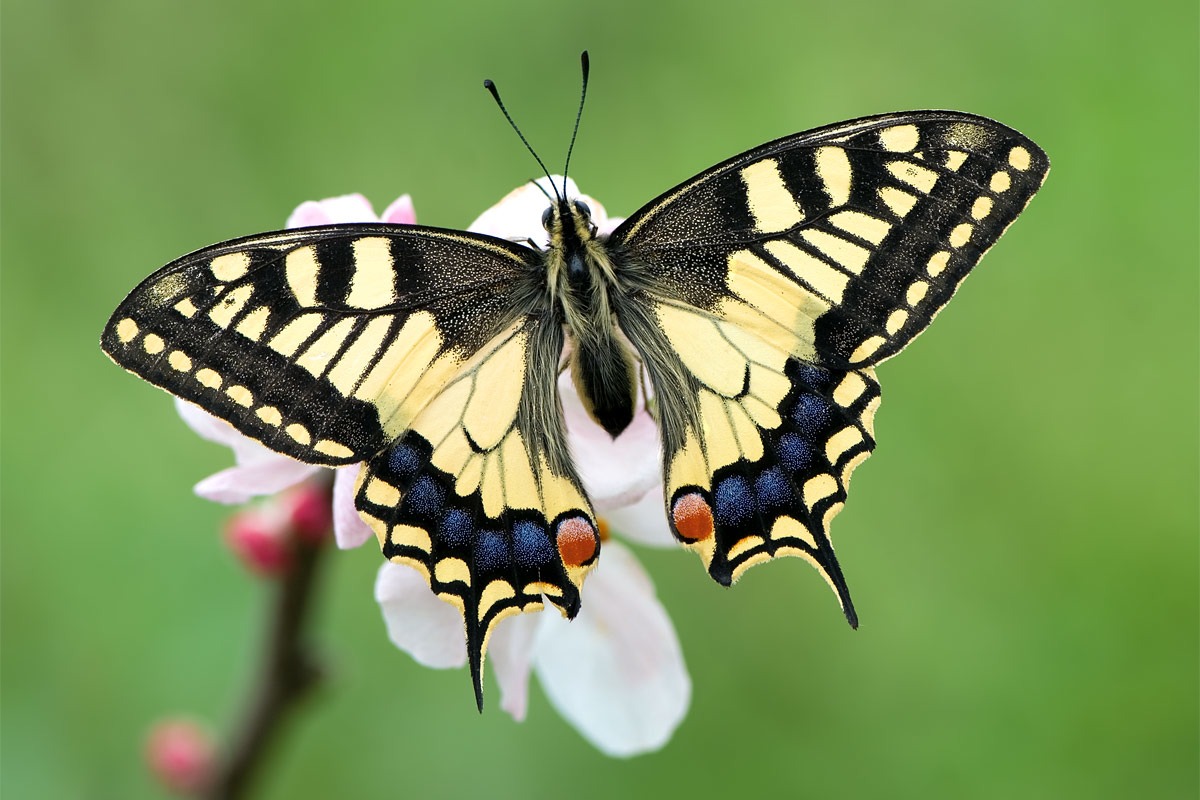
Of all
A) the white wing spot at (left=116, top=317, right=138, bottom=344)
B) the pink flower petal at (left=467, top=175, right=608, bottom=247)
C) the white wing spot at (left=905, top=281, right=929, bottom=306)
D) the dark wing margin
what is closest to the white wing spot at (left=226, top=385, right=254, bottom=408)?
the dark wing margin

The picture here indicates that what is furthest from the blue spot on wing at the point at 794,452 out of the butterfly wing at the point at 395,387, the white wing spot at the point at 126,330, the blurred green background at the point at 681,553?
the blurred green background at the point at 681,553

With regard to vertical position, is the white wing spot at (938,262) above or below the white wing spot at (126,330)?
below

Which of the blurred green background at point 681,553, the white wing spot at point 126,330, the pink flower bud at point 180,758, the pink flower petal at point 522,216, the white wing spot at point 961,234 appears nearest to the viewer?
the white wing spot at point 126,330

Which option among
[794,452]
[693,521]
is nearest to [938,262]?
[794,452]

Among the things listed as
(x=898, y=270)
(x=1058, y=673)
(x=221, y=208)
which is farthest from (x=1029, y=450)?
(x=221, y=208)

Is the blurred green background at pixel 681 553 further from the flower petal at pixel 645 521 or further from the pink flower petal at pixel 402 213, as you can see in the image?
the pink flower petal at pixel 402 213
